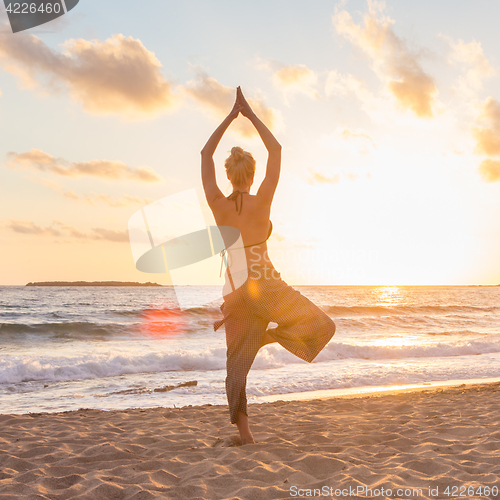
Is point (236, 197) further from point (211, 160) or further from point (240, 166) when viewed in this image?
point (211, 160)

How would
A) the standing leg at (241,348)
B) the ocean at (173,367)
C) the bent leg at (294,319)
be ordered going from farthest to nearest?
1. the ocean at (173,367)
2. the standing leg at (241,348)
3. the bent leg at (294,319)

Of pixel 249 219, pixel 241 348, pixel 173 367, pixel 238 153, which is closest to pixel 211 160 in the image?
pixel 238 153

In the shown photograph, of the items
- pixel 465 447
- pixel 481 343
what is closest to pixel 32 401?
pixel 465 447

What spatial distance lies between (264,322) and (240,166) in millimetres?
1183

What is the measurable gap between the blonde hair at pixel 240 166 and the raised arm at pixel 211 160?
132 mm

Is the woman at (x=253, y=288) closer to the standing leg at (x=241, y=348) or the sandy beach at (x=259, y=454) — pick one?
the standing leg at (x=241, y=348)

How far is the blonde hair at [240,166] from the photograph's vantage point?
2.93m

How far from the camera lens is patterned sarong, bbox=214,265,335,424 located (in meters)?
2.85

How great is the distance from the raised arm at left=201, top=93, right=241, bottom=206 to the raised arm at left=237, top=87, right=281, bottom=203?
61 mm

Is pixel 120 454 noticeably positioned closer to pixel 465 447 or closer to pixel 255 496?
pixel 255 496

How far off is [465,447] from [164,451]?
8.08ft

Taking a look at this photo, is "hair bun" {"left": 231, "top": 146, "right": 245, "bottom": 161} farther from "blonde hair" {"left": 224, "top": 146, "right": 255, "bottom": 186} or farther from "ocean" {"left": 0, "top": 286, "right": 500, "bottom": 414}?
"ocean" {"left": 0, "top": 286, "right": 500, "bottom": 414}

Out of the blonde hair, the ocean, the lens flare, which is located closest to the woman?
the blonde hair

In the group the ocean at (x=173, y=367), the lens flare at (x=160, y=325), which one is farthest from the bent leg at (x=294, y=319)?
the lens flare at (x=160, y=325)
